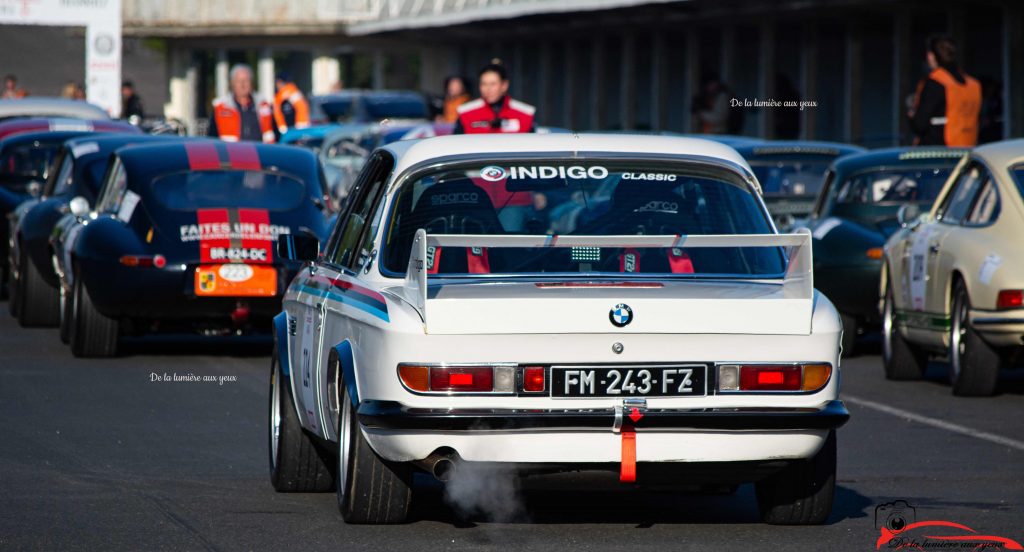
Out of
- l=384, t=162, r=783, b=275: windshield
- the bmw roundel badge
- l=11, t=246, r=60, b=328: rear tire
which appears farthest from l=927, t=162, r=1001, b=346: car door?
l=11, t=246, r=60, b=328: rear tire

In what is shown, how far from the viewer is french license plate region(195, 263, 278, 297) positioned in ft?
44.7

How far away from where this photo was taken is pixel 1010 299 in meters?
11.8

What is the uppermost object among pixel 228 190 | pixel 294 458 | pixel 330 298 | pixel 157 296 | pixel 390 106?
pixel 390 106

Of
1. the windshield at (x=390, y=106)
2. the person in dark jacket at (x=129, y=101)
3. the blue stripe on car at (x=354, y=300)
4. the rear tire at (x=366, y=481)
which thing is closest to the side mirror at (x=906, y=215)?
the blue stripe on car at (x=354, y=300)

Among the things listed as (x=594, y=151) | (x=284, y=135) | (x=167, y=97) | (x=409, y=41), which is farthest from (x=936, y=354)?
(x=167, y=97)

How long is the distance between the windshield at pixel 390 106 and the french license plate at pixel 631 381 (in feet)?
101

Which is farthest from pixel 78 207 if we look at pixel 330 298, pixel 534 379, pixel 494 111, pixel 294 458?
pixel 534 379

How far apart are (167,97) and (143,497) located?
168 ft

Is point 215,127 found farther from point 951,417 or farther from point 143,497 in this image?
point 143,497

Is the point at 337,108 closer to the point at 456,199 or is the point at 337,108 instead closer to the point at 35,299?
the point at 35,299

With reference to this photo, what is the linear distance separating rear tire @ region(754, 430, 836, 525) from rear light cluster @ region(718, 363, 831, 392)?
33cm

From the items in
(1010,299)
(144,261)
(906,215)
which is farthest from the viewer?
→ (144,261)

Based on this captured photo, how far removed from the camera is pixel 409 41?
5419 cm

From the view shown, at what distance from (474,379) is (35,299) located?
34.6ft
